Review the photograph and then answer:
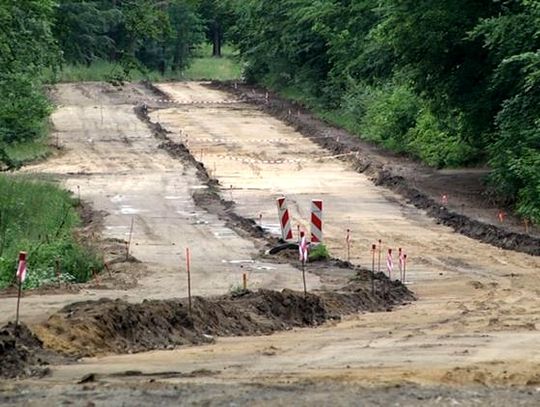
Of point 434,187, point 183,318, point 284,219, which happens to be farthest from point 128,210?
point 183,318

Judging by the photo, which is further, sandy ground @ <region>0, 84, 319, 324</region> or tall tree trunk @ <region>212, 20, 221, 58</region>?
tall tree trunk @ <region>212, 20, 221, 58</region>

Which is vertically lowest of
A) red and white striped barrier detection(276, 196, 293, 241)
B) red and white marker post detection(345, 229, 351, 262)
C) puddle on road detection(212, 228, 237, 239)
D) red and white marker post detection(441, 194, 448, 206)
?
red and white marker post detection(441, 194, 448, 206)

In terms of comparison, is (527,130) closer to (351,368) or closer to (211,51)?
(351,368)

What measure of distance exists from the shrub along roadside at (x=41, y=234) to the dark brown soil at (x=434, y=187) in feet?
30.5

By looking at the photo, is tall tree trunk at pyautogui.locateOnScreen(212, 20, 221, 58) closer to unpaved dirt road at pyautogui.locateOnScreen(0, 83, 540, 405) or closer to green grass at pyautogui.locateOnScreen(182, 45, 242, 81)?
green grass at pyautogui.locateOnScreen(182, 45, 242, 81)

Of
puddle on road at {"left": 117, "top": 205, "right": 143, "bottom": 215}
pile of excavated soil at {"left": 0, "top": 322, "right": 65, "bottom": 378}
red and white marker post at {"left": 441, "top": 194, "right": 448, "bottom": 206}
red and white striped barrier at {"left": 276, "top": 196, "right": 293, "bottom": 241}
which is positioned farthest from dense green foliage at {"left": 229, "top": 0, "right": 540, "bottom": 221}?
pile of excavated soil at {"left": 0, "top": 322, "right": 65, "bottom": 378}

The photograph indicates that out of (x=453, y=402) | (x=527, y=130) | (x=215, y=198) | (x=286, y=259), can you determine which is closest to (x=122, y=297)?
(x=286, y=259)

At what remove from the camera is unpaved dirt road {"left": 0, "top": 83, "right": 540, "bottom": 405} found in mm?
12008

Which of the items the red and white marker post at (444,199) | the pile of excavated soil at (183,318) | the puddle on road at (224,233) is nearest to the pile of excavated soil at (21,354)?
the pile of excavated soil at (183,318)

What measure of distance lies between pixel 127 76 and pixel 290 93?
4862 centimetres

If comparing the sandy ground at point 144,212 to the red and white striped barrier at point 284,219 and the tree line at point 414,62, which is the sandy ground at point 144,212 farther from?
the tree line at point 414,62

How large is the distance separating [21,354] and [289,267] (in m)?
10.8

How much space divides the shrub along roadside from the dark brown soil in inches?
366

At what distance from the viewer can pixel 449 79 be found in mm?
36375
